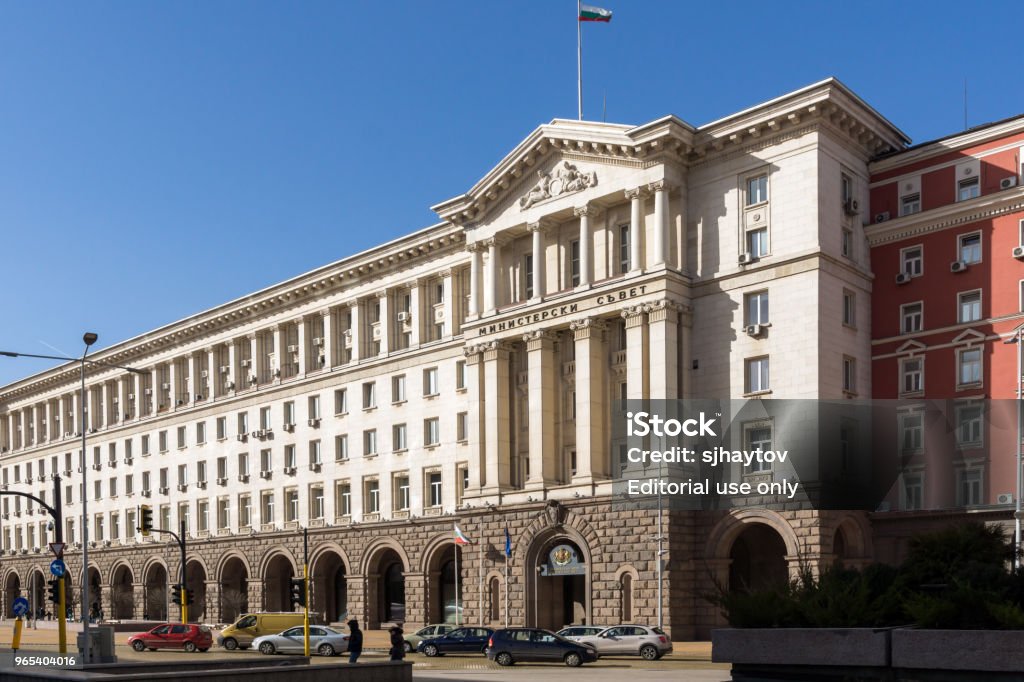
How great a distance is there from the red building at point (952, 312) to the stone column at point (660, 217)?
8.91 m

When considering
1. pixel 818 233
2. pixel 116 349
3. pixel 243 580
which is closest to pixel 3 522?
pixel 116 349

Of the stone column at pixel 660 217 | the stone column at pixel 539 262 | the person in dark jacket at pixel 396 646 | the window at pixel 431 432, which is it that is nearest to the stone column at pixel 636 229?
the stone column at pixel 660 217

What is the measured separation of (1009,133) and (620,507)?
22058 millimetres

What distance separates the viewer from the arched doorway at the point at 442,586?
63.6 meters

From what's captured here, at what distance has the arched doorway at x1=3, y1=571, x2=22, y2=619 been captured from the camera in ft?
341

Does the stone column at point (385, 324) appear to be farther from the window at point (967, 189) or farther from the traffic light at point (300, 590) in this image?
the window at point (967, 189)

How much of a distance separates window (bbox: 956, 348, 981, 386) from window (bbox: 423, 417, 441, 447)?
92.7ft

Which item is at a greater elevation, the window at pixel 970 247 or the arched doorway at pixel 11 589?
the window at pixel 970 247

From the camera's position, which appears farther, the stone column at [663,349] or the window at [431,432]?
the window at [431,432]

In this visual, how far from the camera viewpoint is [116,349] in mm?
93062

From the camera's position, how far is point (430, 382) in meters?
66.3

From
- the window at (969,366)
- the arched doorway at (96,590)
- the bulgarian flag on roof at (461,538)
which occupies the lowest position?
the arched doorway at (96,590)

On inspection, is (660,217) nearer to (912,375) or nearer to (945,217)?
(945,217)

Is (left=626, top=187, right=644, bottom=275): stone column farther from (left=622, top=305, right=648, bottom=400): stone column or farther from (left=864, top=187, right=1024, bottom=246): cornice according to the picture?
(left=864, top=187, right=1024, bottom=246): cornice
